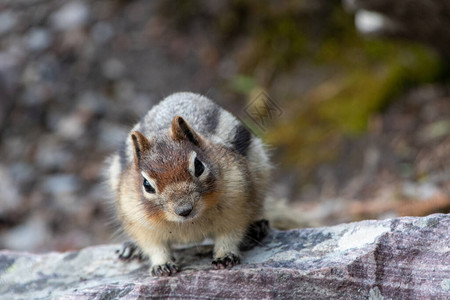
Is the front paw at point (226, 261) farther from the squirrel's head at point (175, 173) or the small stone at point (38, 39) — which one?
the small stone at point (38, 39)

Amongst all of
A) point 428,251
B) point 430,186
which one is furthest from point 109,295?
point 430,186

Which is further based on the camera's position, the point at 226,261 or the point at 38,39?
the point at 38,39

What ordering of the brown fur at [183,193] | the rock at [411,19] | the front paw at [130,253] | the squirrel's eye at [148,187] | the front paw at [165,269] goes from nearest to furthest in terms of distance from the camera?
the brown fur at [183,193] → the squirrel's eye at [148,187] → the front paw at [165,269] → the front paw at [130,253] → the rock at [411,19]

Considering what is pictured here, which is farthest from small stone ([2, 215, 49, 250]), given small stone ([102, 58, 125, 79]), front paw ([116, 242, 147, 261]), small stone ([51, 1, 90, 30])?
small stone ([51, 1, 90, 30])

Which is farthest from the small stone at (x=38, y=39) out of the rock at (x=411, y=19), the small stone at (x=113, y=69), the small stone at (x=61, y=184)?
the rock at (x=411, y=19)

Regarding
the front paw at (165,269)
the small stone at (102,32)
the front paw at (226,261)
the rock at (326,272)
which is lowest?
the rock at (326,272)

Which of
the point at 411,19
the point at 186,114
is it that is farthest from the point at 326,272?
the point at 411,19

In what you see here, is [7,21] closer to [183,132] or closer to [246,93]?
[246,93]
